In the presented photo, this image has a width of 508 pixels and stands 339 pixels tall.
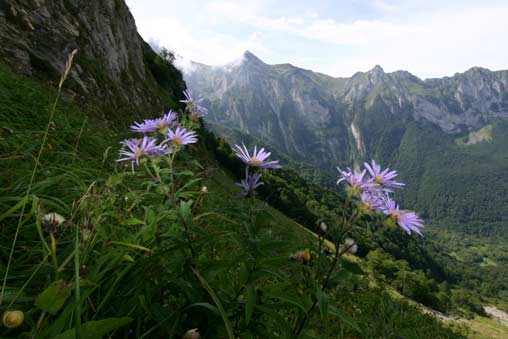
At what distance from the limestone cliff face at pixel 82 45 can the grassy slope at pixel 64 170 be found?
6254mm

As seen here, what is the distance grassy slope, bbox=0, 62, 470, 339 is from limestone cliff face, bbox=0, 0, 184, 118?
625 cm

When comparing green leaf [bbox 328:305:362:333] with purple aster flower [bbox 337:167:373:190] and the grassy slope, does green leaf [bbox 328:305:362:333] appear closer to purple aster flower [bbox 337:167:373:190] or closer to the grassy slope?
the grassy slope

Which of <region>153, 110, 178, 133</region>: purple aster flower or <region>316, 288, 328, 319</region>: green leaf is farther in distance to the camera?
<region>153, 110, 178, 133</region>: purple aster flower

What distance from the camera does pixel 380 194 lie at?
147 centimetres

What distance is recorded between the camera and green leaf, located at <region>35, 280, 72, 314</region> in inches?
38.2

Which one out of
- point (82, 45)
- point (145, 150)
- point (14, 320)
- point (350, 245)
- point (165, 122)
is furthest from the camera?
point (82, 45)

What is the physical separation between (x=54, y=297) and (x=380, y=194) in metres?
1.36

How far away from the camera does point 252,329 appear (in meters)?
1.53

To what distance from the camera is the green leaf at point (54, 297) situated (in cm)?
97

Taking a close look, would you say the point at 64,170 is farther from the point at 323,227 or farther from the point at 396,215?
the point at 396,215

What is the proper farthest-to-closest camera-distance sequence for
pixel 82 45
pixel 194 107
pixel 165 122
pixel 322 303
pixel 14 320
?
pixel 82 45 < pixel 194 107 < pixel 165 122 < pixel 322 303 < pixel 14 320

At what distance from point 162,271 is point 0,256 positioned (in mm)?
782

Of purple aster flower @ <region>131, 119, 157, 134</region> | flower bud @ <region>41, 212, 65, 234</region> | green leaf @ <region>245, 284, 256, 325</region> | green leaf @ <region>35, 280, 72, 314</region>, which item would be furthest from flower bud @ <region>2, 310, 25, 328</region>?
purple aster flower @ <region>131, 119, 157, 134</region>

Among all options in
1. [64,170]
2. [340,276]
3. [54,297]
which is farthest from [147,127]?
[340,276]
